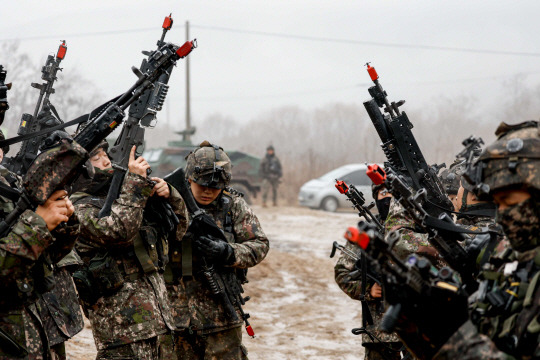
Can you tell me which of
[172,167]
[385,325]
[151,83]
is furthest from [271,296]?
[172,167]

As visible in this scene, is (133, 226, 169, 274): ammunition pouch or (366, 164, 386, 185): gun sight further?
(133, 226, 169, 274): ammunition pouch

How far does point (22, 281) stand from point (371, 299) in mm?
2584

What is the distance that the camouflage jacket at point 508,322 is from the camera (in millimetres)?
2162

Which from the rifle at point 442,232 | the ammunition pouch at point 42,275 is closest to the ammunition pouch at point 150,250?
the ammunition pouch at point 42,275

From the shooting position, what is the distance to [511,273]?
2.40 meters

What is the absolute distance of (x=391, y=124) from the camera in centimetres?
486

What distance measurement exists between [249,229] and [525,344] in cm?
296

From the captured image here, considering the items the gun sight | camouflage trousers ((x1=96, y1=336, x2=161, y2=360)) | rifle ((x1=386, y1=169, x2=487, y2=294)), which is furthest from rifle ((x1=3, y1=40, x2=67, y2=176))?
rifle ((x1=386, y1=169, x2=487, y2=294))

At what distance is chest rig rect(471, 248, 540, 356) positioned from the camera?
2.19 metres

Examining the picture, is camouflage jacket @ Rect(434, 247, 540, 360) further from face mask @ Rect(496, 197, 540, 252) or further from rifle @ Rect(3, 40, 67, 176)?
rifle @ Rect(3, 40, 67, 176)

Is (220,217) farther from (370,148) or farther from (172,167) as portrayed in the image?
(370,148)

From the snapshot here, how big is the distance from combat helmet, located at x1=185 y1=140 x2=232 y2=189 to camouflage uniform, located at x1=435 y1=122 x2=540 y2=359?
254cm

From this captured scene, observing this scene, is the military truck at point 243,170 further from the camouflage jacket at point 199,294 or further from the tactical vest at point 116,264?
the tactical vest at point 116,264

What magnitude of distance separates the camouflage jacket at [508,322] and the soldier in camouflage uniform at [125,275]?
2.23m
